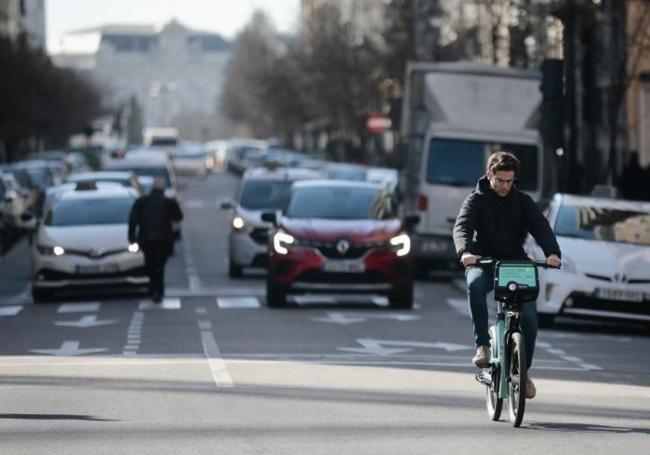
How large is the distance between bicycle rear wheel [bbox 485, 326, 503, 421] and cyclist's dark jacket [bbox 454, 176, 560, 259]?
20.4 inches

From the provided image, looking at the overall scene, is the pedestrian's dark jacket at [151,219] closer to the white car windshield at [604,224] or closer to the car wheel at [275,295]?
the car wheel at [275,295]

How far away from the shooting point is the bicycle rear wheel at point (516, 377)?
38.9 feet

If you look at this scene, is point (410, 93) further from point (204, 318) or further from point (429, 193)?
point (204, 318)

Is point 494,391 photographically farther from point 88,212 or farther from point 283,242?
point 88,212

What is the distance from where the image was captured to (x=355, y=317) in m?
23.5

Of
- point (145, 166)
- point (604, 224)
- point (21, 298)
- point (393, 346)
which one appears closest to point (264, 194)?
point (21, 298)

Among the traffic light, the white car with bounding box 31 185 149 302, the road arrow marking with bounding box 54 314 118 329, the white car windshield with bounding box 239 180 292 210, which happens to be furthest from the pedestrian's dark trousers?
the white car windshield with bounding box 239 180 292 210

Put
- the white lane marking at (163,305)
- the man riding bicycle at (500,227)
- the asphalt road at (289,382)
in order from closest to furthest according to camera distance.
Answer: the asphalt road at (289,382) < the man riding bicycle at (500,227) < the white lane marking at (163,305)

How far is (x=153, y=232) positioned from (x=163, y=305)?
1.08m

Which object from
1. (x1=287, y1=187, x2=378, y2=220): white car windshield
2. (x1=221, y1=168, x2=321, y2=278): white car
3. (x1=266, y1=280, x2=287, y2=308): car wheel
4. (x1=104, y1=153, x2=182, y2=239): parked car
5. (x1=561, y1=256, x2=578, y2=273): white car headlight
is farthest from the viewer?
(x1=104, y1=153, x2=182, y2=239): parked car

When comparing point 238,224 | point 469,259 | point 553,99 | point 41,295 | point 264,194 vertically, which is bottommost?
point 41,295

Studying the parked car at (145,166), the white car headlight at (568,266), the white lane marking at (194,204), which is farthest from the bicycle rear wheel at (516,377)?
the white lane marking at (194,204)

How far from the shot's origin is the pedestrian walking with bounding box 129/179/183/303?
26516mm

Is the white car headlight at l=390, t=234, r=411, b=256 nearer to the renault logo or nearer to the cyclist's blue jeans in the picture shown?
the renault logo
